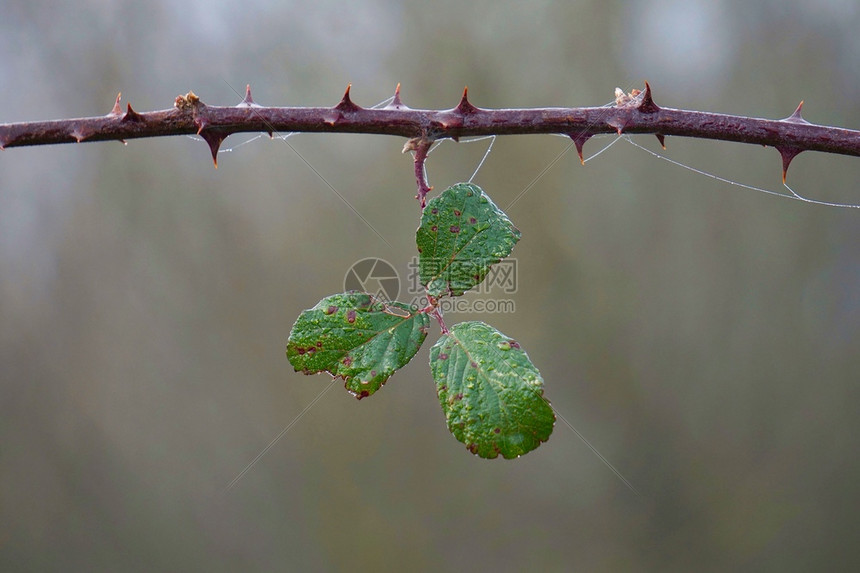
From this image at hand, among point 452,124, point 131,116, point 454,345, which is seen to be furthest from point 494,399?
point 131,116

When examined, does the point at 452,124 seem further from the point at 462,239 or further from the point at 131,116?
the point at 131,116

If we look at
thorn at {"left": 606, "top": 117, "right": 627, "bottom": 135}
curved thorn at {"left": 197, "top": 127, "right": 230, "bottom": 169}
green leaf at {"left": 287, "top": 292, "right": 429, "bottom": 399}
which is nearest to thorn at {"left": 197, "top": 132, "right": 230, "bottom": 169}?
curved thorn at {"left": 197, "top": 127, "right": 230, "bottom": 169}

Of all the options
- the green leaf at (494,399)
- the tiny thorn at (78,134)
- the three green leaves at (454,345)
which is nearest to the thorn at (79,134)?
the tiny thorn at (78,134)

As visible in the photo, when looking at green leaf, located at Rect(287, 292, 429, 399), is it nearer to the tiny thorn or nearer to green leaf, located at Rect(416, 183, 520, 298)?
green leaf, located at Rect(416, 183, 520, 298)

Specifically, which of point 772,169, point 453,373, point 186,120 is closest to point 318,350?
point 453,373

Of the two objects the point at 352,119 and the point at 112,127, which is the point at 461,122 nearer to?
the point at 352,119

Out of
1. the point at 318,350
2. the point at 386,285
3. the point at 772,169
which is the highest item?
the point at 772,169
